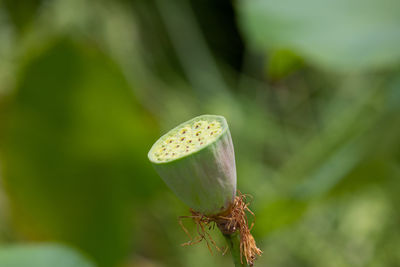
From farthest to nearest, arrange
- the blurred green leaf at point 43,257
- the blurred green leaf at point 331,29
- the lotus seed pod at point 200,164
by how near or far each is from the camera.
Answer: the blurred green leaf at point 331,29 < the blurred green leaf at point 43,257 < the lotus seed pod at point 200,164

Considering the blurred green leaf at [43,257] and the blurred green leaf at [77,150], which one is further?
the blurred green leaf at [77,150]

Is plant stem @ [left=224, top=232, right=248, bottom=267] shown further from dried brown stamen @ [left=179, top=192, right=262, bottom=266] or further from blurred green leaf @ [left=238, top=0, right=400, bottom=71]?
blurred green leaf @ [left=238, top=0, right=400, bottom=71]

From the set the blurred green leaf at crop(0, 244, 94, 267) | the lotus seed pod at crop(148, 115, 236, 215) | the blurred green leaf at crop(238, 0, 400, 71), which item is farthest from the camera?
the blurred green leaf at crop(238, 0, 400, 71)

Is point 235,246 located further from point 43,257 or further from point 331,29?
point 331,29

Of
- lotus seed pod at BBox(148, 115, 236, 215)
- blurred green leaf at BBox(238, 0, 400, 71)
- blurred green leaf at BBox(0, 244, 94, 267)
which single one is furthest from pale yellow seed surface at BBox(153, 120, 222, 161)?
blurred green leaf at BBox(238, 0, 400, 71)

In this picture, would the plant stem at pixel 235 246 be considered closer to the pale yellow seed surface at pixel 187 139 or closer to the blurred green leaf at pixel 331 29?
the pale yellow seed surface at pixel 187 139

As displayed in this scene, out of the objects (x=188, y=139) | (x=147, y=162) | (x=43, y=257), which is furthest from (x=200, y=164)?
(x=147, y=162)

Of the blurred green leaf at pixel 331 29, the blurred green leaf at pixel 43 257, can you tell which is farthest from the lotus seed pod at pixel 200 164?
the blurred green leaf at pixel 331 29
